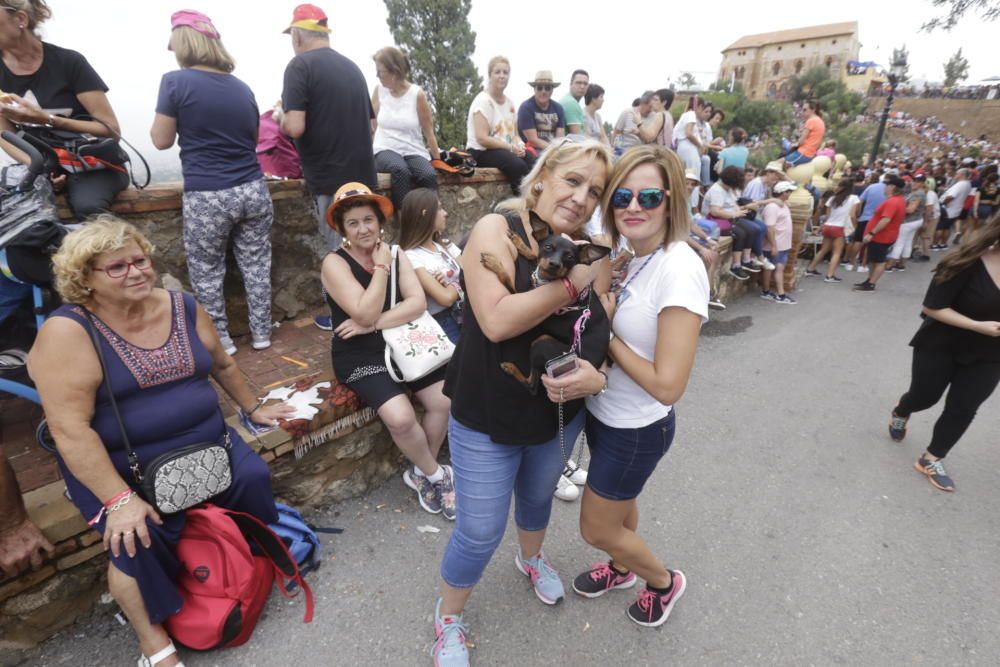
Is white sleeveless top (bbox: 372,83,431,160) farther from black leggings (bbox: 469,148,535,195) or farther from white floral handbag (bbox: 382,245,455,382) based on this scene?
white floral handbag (bbox: 382,245,455,382)

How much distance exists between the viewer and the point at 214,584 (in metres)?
1.93

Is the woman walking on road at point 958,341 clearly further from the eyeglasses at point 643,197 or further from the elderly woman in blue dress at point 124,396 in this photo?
the elderly woman in blue dress at point 124,396

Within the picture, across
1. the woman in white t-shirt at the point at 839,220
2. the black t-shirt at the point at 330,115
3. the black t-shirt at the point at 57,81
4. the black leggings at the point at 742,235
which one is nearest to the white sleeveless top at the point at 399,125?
the black t-shirt at the point at 330,115

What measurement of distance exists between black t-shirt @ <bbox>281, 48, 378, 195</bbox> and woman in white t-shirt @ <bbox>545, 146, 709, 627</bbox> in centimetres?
256

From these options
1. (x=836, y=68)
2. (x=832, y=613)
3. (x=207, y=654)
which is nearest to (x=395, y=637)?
(x=207, y=654)

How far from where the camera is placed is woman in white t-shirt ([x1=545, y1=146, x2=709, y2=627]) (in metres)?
1.52

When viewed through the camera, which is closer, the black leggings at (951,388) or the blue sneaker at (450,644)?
the blue sneaker at (450,644)

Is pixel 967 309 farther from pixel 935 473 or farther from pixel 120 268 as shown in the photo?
pixel 120 268

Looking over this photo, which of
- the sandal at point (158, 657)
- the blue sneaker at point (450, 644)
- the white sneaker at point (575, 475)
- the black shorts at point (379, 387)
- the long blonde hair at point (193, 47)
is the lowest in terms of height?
the white sneaker at point (575, 475)

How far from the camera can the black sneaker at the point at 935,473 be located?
3.23 metres

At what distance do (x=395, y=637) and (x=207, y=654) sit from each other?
790 millimetres

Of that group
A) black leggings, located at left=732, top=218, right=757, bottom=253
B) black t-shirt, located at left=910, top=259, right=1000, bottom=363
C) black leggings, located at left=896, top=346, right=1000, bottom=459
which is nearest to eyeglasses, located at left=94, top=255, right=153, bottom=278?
black t-shirt, located at left=910, top=259, right=1000, bottom=363

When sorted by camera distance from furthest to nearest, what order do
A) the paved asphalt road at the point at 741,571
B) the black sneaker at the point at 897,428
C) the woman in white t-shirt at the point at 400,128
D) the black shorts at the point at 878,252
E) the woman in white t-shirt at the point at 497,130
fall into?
the black shorts at the point at 878,252
the woman in white t-shirt at the point at 497,130
the woman in white t-shirt at the point at 400,128
the black sneaker at the point at 897,428
the paved asphalt road at the point at 741,571

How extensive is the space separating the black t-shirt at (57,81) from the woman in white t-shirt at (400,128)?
2.01m
